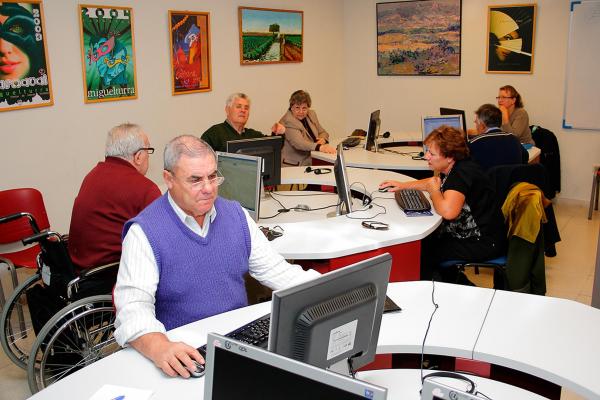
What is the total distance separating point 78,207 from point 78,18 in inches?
90.7

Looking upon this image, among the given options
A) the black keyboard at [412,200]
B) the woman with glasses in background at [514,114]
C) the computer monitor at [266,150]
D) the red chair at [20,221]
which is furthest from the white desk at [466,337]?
the woman with glasses in background at [514,114]

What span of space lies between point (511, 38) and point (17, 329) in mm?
5837

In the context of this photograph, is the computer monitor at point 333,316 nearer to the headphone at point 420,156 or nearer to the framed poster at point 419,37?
the headphone at point 420,156

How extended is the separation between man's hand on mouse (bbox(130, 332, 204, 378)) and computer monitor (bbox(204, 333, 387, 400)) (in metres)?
0.52

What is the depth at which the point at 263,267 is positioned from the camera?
2.51 meters

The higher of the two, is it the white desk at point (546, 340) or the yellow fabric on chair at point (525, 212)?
the yellow fabric on chair at point (525, 212)

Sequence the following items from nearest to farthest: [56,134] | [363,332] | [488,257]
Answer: [363,332] < [488,257] < [56,134]

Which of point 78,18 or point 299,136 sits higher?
point 78,18

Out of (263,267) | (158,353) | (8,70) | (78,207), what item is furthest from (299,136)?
(158,353)

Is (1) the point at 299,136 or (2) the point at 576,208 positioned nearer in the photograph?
(1) the point at 299,136

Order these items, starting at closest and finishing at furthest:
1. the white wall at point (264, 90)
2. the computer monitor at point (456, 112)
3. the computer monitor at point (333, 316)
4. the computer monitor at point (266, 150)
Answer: the computer monitor at point (333, 316)
the computer monitor at point (266, 150)
the white wall at point (264, 90)
the computer monitor at point (456, 112)

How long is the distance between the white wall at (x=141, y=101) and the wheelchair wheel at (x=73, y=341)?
194cm

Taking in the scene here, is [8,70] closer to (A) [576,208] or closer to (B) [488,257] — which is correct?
(B) [488,257]

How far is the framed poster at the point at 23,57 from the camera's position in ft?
14.6
